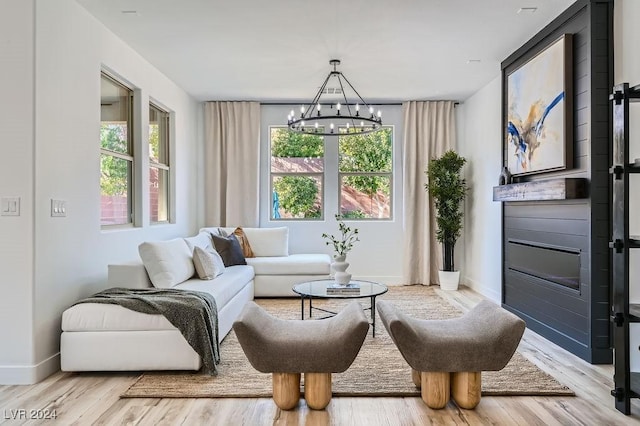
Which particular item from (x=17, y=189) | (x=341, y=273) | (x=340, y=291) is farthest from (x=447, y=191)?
(x=17, y=189)

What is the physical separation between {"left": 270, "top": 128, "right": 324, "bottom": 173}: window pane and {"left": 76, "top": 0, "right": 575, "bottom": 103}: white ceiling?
1.16 m

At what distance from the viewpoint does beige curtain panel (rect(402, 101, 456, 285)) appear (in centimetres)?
689

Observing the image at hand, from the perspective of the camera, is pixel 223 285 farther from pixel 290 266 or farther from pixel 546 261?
pixel 546 261

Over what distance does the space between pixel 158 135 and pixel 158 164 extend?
0.39m

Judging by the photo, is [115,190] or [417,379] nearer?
[417,379]

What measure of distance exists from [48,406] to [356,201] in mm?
5138


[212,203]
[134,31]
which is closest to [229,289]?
[134,31]

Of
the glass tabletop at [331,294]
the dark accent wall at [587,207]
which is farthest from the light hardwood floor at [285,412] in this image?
the glass tabletop at [331,294]

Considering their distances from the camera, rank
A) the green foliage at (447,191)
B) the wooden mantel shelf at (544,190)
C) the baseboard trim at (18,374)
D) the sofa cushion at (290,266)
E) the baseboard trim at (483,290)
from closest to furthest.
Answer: the baseboard trim at (18,374)
the wooden mantel shelf at (544,190)
the baseboard trim at (483,290)
the sofa cushion at (290,266)
the green foliage at (447,191)

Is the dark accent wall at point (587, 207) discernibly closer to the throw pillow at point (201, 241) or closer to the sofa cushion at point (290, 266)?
the sofa cushion at point (290, 266)

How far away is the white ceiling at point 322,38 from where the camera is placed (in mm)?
3648

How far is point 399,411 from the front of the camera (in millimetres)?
2604

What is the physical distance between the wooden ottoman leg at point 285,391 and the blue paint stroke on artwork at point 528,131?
9.94 feet

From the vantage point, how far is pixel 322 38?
4.29 m
